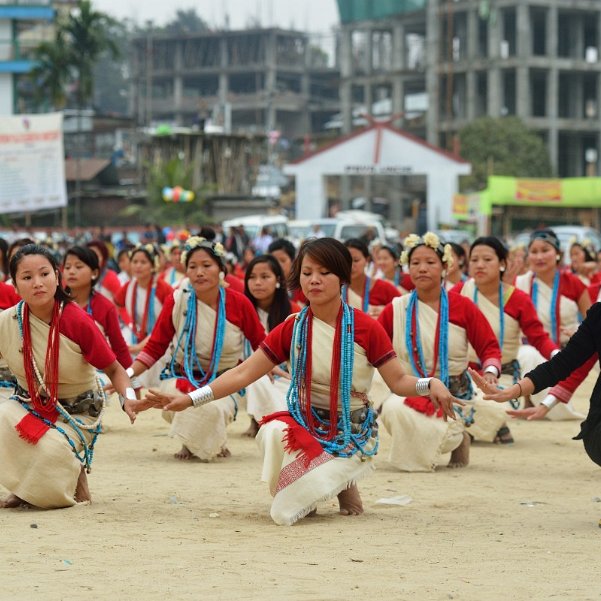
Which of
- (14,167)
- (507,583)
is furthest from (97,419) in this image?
(14,167)

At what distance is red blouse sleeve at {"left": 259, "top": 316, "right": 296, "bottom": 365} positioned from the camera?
23.8ft

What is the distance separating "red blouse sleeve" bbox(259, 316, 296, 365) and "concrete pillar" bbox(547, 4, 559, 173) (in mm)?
67357

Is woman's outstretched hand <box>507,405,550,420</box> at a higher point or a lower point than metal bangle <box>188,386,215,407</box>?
lower

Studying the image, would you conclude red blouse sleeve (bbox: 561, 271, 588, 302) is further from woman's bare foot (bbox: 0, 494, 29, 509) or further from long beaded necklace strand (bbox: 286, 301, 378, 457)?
woman's bare foot (bbox: 0, 494, 29, 509)

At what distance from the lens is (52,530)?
22.2 feet

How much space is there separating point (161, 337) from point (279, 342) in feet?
7.33

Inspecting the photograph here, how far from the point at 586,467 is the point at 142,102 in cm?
9527

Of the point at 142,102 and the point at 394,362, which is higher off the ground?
the point at 142,102

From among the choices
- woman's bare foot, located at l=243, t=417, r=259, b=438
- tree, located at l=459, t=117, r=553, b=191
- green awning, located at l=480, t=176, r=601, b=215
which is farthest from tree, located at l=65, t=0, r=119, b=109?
woman's bare foot, located at l=243, t=417, r=259, b=438

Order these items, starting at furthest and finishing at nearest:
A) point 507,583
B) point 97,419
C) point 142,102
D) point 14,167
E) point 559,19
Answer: point 142,102 < point 559,19 < point 14,167 < point 97,419 < point 507,583

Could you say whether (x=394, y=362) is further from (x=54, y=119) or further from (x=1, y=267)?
(x=54, y=119)

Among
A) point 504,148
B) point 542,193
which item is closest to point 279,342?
point 542,193

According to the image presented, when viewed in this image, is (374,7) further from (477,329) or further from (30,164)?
(477,329)

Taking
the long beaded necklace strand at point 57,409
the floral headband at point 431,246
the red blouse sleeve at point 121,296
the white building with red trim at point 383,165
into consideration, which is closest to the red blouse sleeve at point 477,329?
the floral headband at point 431,246
